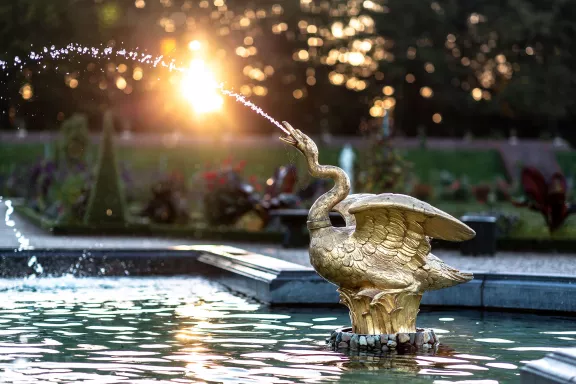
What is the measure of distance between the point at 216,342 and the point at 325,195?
3.86 ft

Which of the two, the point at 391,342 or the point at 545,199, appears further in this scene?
the point at 545,199

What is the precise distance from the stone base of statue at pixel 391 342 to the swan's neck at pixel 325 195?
71 cm

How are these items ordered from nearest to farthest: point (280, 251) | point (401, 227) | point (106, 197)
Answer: point (401, 227) < point (280, 251) < point (106, 197)

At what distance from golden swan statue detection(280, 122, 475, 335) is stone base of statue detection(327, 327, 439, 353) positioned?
0.18 feet

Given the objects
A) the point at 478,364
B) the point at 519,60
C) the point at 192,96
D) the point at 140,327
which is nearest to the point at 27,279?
the point at 140,327

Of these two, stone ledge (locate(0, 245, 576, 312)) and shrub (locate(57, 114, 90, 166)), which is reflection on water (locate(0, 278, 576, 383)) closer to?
stone ledge (locate(0, 245, 576, 312))

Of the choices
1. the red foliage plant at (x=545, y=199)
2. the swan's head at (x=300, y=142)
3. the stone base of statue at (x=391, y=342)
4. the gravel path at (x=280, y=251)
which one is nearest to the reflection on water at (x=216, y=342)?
the stone base of statue at (x=391, y=342)

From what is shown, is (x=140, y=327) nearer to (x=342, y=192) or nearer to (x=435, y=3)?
(x=342, y=192)

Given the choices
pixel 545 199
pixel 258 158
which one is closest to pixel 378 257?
pixel 545 199

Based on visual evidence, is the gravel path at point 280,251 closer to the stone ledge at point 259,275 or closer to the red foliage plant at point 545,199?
the stone ledge at point 259,275

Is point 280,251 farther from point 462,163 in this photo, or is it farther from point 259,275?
point 462,163

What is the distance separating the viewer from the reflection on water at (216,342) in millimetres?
6277

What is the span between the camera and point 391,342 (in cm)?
707

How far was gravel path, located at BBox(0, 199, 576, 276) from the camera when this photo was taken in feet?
43.1
